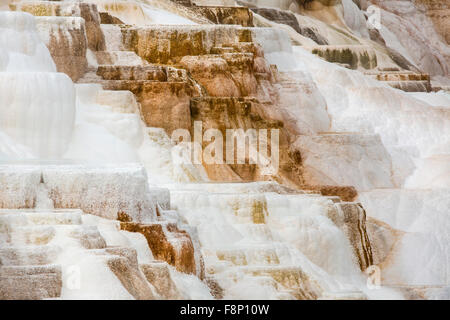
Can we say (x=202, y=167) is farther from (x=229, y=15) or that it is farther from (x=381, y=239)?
(x=229, y=15)

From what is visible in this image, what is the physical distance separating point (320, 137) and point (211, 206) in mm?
5745

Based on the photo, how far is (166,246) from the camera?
1149cm

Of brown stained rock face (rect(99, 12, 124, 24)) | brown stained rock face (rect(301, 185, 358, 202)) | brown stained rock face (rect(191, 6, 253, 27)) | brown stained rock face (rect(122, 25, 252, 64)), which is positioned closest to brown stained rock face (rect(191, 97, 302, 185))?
brown stained rock face (rect(301, 185, 358, 202))

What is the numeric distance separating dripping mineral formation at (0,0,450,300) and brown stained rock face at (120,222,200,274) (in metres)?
0.02

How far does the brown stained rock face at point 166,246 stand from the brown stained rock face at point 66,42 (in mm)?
7113

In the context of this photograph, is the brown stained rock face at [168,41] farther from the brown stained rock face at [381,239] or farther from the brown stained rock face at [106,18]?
the brown stained rock face at [381,239]

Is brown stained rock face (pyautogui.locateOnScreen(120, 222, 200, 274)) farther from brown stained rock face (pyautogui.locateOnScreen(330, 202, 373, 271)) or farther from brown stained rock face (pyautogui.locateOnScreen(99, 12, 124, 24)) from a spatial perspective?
brown stained rock face (pyautogui.locateOnScreen(99, 12, 124, 24))

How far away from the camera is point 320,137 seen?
64.0 feet

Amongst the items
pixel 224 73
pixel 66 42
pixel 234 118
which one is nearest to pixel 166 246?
pixel 234 118

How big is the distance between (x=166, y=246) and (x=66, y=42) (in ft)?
25.3

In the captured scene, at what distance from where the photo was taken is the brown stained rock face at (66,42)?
18219mm

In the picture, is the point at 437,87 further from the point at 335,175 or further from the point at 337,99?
the point at 335,175
